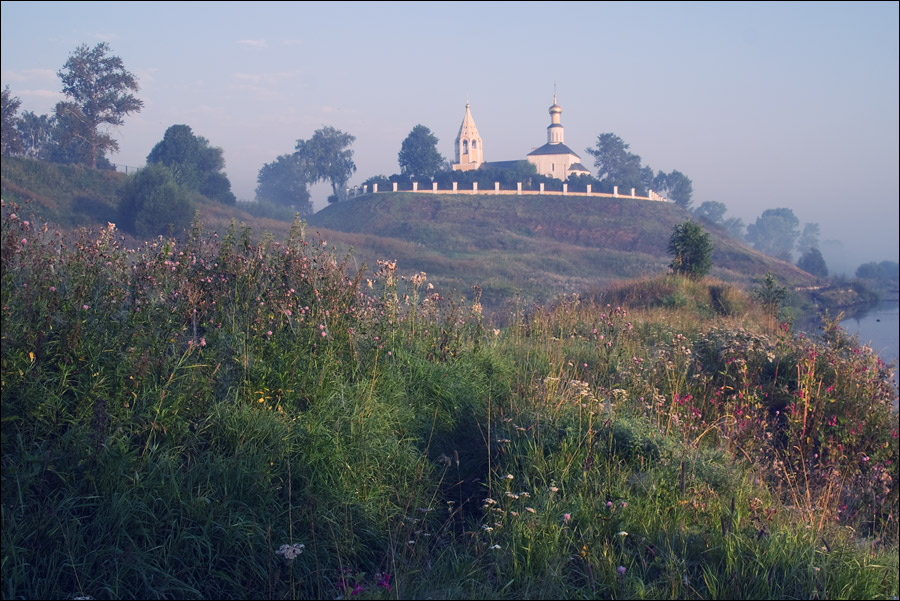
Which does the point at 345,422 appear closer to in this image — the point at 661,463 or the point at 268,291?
the point at 268,291

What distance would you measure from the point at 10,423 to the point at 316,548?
1.64 metres

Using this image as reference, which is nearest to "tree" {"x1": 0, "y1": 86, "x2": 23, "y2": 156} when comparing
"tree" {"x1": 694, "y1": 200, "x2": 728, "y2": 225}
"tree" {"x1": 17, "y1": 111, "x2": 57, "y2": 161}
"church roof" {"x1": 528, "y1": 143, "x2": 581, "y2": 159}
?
"tree" {"x1": 17, "y1": 111, "x2": 57, "y2": 161}

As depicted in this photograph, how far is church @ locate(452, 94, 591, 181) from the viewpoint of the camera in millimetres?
86312

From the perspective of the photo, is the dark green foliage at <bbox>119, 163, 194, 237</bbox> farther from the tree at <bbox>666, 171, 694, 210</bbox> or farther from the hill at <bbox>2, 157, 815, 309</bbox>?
the tree at <bbox>666, 171, 694, 210</bbox>

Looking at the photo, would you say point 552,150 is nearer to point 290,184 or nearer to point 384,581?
point 290,184

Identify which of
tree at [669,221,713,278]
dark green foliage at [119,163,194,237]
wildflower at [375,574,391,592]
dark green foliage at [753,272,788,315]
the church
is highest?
the church

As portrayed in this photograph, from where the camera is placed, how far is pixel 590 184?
230 ft

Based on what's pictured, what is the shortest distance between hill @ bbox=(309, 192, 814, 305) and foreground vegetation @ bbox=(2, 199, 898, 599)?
16.7 meters

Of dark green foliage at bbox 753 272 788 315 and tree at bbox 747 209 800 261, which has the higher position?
tree at bbox 747 209 800 261

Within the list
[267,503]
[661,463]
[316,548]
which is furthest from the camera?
[661,463]

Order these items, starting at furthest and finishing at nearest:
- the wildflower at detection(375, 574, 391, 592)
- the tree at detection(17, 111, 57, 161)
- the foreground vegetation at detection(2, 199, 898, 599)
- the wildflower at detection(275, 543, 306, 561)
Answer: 1. the tree at detection(17, 111, 57, 161)
2. the foreground vegetation at detection(2, 199, 898, 599)
3. the wildflower at detection(275, 543, 306, 561)
4. the wildflower at detection(375, 574, 391, 592)

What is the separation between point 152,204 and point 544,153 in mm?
65905

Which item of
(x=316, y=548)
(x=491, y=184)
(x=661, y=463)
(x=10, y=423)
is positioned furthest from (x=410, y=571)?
(x=491, y=184)

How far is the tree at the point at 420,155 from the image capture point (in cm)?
7369
